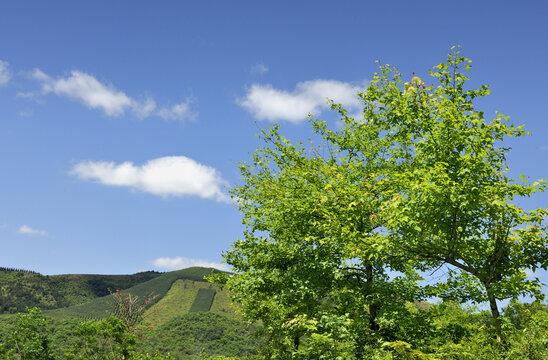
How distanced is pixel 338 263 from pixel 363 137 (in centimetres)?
603

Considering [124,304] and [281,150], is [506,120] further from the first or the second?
[124,304]

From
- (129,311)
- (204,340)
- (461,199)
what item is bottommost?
(204,340)

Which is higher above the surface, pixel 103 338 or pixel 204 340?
pixel 103 338

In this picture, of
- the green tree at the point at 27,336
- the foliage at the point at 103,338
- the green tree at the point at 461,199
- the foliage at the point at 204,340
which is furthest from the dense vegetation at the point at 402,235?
the foliage at the point at 204,340

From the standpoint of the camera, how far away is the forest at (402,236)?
→ 11.0 meters

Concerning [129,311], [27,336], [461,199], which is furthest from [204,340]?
[461,199]

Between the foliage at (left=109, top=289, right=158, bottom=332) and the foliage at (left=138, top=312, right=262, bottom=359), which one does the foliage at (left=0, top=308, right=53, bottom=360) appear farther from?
the foliage at (left=138, top=312, right=262, bottom=359)

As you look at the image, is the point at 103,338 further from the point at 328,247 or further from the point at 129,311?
the point at 328,247

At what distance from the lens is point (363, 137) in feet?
59.3

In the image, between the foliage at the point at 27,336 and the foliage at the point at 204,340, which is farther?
the foliage at the point at 204,340

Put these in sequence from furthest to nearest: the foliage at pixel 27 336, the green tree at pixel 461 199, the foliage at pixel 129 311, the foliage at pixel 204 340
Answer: the foliage at pixel 204 340, the foliage at pixel 27 336, the foliage at pixel 129 311, the green tree at pixel 461 199

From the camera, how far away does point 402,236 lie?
12.2 m

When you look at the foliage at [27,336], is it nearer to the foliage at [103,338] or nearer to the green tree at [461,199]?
the foliage at [103,338]

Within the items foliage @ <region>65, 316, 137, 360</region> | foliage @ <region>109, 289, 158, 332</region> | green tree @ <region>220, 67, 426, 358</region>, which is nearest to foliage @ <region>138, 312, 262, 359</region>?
foliage @ <region>65, 316, 137, 360</region>
